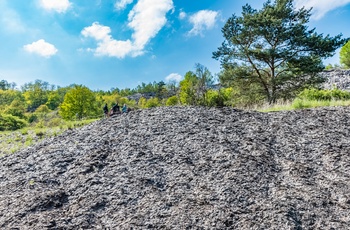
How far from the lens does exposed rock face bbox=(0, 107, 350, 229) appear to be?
10.4 feet

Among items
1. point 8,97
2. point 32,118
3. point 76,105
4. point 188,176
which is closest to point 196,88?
point 76,105

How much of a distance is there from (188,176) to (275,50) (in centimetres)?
1217

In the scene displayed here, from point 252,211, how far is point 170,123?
3.03 m

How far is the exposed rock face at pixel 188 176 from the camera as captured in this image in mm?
3180

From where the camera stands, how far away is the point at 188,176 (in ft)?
12.9

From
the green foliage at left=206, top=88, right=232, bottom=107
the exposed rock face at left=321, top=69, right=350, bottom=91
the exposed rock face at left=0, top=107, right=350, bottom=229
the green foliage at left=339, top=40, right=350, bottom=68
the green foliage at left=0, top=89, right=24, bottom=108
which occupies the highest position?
the green foliage at left=0, top=89, right=24, bottom=108

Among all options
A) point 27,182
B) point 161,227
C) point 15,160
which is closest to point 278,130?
point 161,227

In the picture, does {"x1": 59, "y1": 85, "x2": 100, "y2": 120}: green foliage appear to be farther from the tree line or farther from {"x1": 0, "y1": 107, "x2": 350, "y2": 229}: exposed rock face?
{"x1": 0, "y1": 107, "x2": 350, "y2": 229}: exposed rock face

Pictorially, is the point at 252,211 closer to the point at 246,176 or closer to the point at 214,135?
the point at 246,176

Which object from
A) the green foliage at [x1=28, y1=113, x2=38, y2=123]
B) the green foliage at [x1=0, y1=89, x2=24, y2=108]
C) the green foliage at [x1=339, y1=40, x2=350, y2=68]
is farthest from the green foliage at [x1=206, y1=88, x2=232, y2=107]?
the green foliage at [x1=0, y1=89, x2=24, y2=108]

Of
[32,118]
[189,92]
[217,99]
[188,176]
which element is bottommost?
[188,176]

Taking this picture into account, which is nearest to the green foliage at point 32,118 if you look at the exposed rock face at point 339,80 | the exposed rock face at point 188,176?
the exposed rock face at point 339,80

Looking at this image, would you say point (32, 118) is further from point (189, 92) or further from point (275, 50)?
point (275, 50)

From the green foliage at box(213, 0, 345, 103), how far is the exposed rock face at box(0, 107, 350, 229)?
888 cm
